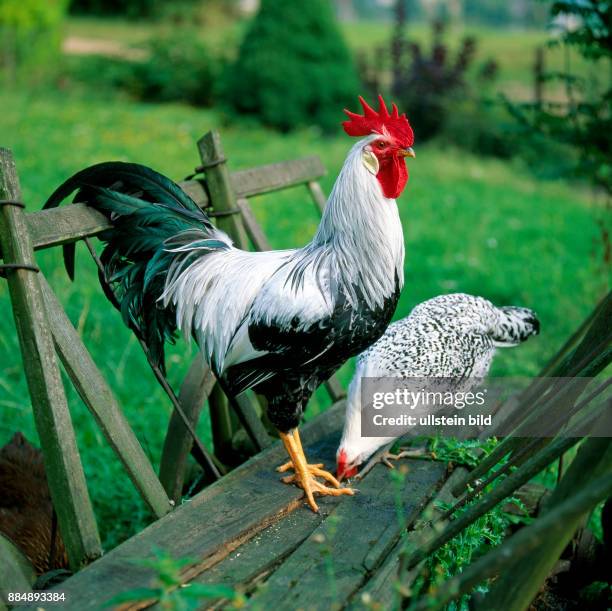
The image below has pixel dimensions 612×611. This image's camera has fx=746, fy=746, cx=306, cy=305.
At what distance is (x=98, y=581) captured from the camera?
1842 mm

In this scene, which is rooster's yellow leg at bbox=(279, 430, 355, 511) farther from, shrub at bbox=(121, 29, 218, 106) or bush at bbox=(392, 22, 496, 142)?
shrub at bbox=(121, 29, 218, 106)

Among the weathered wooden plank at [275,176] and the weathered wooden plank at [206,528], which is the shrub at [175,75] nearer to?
the weathered wooden plank at [275,176]

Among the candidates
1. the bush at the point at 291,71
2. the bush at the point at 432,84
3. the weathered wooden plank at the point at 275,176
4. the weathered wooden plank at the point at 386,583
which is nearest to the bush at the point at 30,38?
the bush at the point at 291,71

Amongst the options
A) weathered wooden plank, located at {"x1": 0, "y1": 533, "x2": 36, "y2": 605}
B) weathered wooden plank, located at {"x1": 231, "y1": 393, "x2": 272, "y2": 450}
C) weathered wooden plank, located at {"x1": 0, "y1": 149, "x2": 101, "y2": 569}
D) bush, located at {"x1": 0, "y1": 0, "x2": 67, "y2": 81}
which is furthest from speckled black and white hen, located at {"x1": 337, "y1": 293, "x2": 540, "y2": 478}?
bush, located at {"x1": 0, "y1": 0, "x2": 67, "y2": 81}

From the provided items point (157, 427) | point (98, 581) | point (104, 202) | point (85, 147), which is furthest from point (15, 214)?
point (85, 147)

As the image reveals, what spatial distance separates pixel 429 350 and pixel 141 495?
119 centimetres

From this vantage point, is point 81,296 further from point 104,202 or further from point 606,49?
point 606,49

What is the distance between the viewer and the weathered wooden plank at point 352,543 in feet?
5.98

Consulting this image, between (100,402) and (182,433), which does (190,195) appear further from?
(100,402)

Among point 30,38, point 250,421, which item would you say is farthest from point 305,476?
point 30,38

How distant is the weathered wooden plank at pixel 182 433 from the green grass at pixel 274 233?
40cm

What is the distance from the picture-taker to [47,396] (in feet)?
6.77

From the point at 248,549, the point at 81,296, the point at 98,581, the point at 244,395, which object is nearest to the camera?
the point at 98,581

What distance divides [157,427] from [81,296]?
1.51 metres
